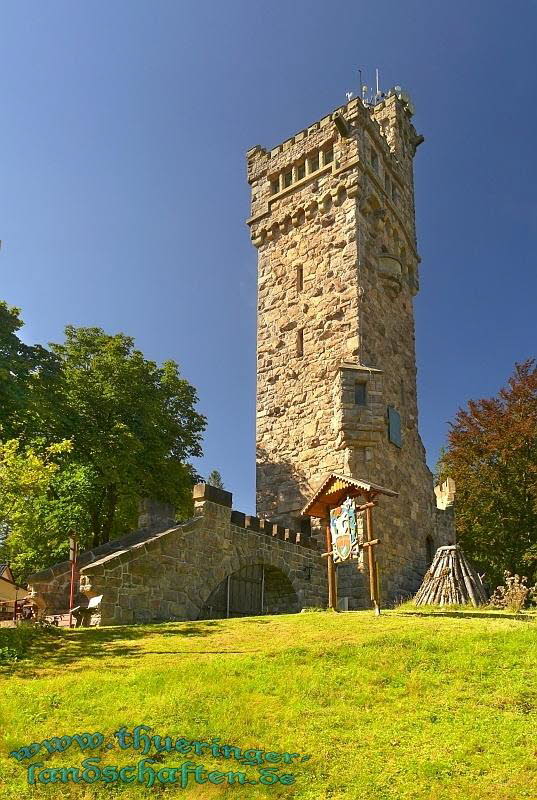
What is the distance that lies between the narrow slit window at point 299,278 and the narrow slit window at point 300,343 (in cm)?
170

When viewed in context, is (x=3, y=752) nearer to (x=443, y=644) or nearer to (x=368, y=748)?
(x=368, y=748)

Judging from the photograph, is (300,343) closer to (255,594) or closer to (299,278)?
(299,278)

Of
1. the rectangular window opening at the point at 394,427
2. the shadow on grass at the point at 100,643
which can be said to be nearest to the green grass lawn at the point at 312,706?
the shadow on grass at the point at 100,643

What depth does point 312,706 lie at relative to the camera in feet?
24.4

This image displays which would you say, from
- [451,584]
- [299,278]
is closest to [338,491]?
[451,584]

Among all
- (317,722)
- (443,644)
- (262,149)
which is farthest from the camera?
(262,149)

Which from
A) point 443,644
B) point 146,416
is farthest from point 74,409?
point 443,644

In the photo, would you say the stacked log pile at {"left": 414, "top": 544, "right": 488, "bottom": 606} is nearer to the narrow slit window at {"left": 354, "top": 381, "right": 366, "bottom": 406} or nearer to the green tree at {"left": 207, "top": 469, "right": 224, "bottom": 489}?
the narrow slit window at {"left": 354, "top": 381, "right": 366, "bottom": 406}

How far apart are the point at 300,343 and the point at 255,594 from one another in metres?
8.94

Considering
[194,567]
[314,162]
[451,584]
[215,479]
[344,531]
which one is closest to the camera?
[344,531]

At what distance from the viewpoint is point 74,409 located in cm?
2362

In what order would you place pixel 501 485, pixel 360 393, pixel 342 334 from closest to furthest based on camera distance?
pixel 360 393, pixel 342 334, pixel 501 485

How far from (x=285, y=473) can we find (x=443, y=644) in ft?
42.2

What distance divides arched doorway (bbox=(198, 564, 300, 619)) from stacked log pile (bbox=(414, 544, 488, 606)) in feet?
11.8
